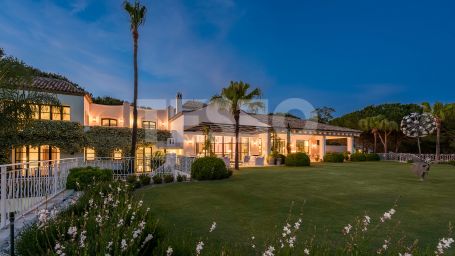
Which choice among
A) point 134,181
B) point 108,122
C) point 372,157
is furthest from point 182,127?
point 372,157


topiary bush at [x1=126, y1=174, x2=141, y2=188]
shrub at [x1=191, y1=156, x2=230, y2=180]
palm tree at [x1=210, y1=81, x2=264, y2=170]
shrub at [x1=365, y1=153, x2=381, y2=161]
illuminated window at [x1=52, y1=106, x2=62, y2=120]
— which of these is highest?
palm tree at [x1=210, y1=81, x2=264, y2=170]

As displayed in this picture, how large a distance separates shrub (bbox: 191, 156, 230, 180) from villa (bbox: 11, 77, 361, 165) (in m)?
9.14

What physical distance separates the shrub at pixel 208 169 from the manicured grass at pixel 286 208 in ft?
6.20

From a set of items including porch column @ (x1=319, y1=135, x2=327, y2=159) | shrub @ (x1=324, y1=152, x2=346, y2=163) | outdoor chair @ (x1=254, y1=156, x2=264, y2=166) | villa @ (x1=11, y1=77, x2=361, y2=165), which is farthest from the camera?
porch column @ (x1=319, y1=135, x2=327, y2=159)

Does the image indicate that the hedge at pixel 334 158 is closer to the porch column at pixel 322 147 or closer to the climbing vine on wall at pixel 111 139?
the porch column at pixel 322 147

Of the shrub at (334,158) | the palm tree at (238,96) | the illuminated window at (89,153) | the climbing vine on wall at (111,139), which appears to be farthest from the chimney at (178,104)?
the shrub at (334,158)

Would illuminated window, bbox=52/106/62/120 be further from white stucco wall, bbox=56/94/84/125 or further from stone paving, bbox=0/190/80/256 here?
stone paving, bbox=0/190/80/256

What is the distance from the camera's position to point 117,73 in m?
69.2

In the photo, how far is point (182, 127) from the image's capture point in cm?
2581

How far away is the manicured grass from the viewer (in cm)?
564

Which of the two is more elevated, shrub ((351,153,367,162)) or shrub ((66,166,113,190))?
shrub ((66,166,113,190))

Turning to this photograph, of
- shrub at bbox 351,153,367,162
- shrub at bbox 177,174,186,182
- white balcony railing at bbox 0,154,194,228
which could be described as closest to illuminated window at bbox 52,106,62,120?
white balcony railing at bbox 0,154,194,228

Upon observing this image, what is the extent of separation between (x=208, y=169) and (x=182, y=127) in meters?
12.3

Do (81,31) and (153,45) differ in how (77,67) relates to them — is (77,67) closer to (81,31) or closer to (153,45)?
(81,31)
